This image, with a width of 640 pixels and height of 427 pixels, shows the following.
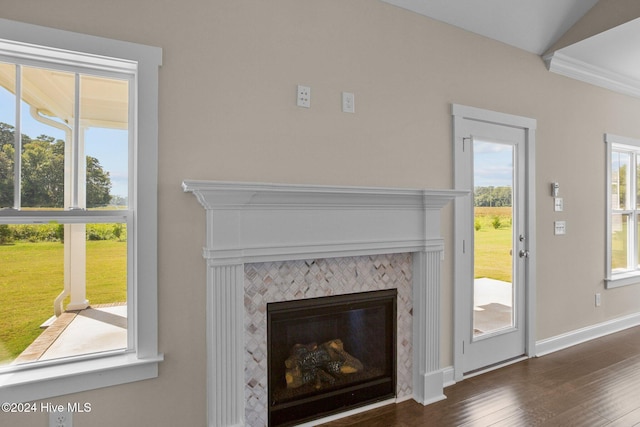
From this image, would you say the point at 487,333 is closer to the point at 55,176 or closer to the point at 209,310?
the point at 209,310

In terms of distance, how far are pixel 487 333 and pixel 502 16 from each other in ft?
8.30

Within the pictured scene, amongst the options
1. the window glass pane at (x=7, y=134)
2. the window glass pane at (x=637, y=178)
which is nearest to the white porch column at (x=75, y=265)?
the window glass pane at (x=7, y=134)

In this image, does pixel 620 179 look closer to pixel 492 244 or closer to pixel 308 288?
pixel 492 244

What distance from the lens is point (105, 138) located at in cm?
182

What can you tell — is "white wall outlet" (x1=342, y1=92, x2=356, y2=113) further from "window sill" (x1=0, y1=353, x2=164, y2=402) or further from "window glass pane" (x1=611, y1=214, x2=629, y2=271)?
"window glass pane" (x1=611, y1=214, x2=629, y2=271)

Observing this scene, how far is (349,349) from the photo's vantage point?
2367mm

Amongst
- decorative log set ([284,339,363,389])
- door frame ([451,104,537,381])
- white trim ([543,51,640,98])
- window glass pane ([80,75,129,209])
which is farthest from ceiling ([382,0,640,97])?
decorative log set ([284,339,363,389])

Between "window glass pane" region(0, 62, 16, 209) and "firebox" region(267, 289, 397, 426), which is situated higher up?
"window glass pane" region(0, 62, 16, 209)

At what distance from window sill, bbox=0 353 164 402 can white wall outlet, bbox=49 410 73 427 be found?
0.10m

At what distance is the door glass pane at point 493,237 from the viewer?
9.48 feet

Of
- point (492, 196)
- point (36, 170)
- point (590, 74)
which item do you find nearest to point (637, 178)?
point (590, 74)

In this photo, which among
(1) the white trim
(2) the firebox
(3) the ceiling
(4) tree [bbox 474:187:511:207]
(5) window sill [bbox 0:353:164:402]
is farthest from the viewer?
(1) the white trim

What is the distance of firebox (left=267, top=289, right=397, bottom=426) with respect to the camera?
211 centimetres

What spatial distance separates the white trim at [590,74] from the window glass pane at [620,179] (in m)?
0.70
